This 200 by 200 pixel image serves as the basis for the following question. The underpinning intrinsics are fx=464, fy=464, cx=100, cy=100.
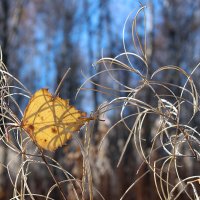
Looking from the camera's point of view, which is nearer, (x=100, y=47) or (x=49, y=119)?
(x=49, y=119)

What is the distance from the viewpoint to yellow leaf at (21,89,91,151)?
1.78 ft

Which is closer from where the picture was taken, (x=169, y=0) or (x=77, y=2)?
(x=169, y=0)

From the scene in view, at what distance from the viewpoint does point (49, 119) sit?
55 cm

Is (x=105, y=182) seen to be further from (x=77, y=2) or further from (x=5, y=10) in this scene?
(x=77, y=2)

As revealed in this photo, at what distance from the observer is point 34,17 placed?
780 cm

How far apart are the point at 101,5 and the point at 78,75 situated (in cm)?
263

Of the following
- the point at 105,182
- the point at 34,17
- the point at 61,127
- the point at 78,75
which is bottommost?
the point at 105,182

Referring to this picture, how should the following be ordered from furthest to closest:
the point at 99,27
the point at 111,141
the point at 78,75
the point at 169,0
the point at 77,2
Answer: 1. the point at 78,75
2. the point at 77,2
3. the point at 99,27
4. the point at 169,0
5. the point at 111,141

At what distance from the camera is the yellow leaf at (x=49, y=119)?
0.54 m

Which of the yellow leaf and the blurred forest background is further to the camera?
the blurred forest background

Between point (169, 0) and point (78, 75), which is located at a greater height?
point (169, 0)

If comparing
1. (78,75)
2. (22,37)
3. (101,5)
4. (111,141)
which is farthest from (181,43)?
(22,37)

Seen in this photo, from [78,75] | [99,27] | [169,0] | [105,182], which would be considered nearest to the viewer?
[105,182]

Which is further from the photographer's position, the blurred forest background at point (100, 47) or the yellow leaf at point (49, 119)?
the blurred forest background at point (100, 47)
